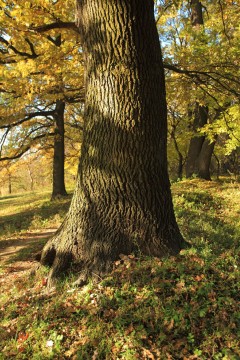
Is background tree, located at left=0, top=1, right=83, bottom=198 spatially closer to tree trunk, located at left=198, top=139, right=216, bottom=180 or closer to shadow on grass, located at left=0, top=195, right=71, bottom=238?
shadow on grass, located at left=0, top=195, right=71, bottom=238

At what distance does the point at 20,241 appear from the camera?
823 centimetres

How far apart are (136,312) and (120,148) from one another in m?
1.99

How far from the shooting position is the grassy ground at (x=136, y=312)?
2896 millimetres

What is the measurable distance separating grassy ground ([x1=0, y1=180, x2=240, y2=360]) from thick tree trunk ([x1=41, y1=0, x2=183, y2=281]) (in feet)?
1.08

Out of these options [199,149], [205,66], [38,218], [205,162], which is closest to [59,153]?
[38,218]

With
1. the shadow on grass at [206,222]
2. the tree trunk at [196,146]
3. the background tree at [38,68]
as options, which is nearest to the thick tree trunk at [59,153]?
the background tree at [38,68]

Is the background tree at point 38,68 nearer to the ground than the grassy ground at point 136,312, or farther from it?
farther from it

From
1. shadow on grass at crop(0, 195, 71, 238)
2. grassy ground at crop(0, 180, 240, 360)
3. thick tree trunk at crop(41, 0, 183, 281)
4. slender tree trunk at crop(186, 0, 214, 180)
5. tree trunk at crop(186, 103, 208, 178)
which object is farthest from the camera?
tree trunk at crop(186, 103, 208, 178)

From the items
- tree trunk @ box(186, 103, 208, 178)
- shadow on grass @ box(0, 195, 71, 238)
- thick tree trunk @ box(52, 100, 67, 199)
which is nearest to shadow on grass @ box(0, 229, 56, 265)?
shadow on grass @ box(0, 195, 71, 238)

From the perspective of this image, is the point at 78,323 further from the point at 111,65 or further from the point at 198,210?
the point at 198,210

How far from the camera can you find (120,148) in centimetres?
385

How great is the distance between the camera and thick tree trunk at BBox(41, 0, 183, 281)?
370 cm

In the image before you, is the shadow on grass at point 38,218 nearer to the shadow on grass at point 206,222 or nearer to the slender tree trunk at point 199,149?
the shadow on grass at point 206,222

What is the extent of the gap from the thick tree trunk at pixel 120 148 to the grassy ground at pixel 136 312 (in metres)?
0.33
